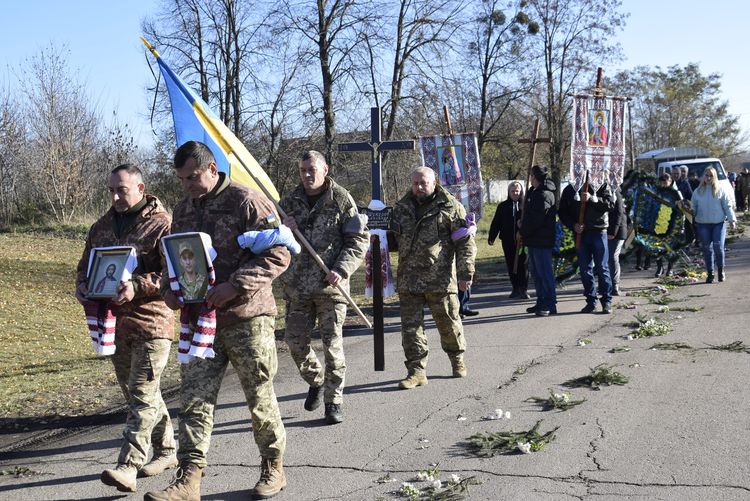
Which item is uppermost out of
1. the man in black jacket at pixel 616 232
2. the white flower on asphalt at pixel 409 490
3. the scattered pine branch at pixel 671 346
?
the man in black jacket at pixel 616 232

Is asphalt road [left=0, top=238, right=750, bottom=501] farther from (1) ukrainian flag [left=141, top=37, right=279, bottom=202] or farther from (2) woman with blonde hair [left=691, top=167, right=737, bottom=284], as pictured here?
(2) woman with blonde hair [left=691, top=167, right=737, bottom=284]

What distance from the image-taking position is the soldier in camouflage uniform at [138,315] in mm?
4992

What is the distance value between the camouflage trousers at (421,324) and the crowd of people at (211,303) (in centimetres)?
117

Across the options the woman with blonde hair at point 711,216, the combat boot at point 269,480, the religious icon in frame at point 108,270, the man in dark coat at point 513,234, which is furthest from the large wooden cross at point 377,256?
the woman with blonde hair at point 711,216

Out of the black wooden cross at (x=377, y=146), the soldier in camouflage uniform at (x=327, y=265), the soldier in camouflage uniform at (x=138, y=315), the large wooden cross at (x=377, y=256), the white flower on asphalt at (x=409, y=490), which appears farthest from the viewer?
the black wooden cross at (x=377, y=146)

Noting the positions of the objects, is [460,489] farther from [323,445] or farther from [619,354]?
[619,354]

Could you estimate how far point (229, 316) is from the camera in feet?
15.3

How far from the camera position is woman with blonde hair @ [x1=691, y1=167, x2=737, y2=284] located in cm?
1338

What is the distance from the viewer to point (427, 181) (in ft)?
24.7

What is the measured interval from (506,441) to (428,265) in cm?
224

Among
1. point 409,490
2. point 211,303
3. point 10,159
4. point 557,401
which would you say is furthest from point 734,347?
point 10,159

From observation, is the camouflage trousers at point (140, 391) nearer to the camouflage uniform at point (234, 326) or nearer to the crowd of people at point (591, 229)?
the camouflage uniform at point (234, 326)

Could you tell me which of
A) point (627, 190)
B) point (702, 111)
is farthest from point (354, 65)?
point (702, 111)

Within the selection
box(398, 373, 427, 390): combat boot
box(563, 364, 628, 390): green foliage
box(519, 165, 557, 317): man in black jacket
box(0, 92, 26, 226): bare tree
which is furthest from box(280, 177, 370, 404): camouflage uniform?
box(0, 92, 26, 226): bare tree
